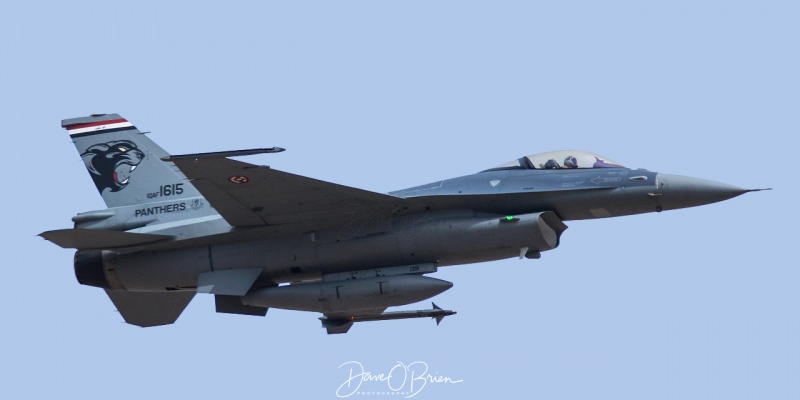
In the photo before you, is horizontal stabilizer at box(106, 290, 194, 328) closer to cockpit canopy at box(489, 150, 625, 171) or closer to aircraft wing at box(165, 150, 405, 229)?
aircraft wing at box(165, 150, 405, 229)

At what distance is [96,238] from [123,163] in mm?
2142

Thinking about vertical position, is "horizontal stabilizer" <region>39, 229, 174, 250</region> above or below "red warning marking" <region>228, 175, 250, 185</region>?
above

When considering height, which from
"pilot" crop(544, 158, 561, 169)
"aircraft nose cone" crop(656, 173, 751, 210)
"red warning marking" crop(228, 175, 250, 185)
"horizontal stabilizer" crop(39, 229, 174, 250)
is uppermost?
"horizontal stabilizer" crop(39, 229, 174, 250)

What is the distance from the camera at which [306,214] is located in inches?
758

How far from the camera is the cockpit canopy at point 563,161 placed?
19000 mm

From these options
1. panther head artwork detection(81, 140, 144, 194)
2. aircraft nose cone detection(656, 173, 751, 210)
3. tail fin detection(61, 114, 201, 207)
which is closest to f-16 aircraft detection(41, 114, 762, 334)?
aircraft nose cone detection(656, 173, 751, 210)

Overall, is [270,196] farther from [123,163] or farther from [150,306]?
[150,306]

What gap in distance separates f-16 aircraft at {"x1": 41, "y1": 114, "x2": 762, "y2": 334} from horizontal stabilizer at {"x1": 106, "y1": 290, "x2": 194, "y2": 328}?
31.3 inches

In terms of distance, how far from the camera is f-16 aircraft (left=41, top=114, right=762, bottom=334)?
18500mm

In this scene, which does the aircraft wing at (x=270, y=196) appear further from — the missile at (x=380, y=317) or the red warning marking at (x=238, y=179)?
the missile at (x=380, y=317)

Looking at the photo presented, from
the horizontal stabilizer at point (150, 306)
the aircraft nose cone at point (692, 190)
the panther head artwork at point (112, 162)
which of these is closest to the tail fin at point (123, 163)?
the panther head artwork at point (112, 162)

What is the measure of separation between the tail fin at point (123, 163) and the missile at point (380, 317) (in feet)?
9.44

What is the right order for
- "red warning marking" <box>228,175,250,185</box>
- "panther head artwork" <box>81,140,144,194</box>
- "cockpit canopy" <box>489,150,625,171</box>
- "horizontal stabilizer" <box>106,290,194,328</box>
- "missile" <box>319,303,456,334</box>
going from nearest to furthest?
"red warning marking" <box>228,175,250,185</box>, "cockpit canopy" <box>489,150,625,171</box>, "missile" <box>319,303,456,334</box>, "panther head artwork" <box>81,140,144,194</box>, "horizontal stabilizer" <box>106,290,194,328</box>

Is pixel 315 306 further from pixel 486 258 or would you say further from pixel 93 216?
pixel 93 216
